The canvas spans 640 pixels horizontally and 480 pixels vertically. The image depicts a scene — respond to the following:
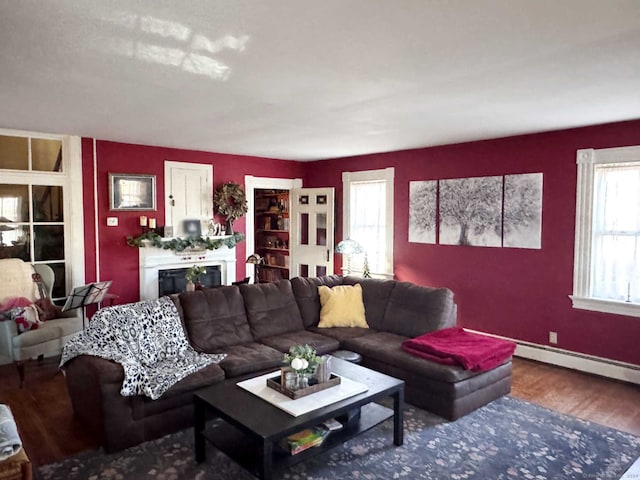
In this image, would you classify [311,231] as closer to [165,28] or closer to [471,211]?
[471,211]

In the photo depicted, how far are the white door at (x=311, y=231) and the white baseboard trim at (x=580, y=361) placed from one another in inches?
117

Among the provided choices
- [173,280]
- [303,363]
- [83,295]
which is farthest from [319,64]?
[173,280]

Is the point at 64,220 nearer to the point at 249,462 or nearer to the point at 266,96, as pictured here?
the point at 266,96

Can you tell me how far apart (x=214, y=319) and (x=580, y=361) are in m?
3.56

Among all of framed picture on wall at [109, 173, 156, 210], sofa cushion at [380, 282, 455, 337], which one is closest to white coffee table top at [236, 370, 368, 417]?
sofa cushion at [380, 282, 455, 337]

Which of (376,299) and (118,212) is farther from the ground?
(118,212)

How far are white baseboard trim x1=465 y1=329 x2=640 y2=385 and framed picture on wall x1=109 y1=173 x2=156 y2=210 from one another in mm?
4624

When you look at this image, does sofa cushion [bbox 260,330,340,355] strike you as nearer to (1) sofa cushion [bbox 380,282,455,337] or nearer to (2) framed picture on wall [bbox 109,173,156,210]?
(1) sofa cushion [bbox 380,282,455,337]

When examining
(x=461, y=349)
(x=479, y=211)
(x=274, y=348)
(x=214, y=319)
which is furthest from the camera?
(x=479, y=211)

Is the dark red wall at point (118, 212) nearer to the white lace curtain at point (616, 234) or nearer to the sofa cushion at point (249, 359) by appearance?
the sofa cushion at point (249, 359)

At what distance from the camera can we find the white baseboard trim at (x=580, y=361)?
4.25 meters

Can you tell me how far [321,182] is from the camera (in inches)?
291

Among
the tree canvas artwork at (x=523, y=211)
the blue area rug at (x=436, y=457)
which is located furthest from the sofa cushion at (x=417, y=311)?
the tree canvas artwork at (x=523, y=211)

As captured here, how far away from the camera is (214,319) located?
4.03 meters
